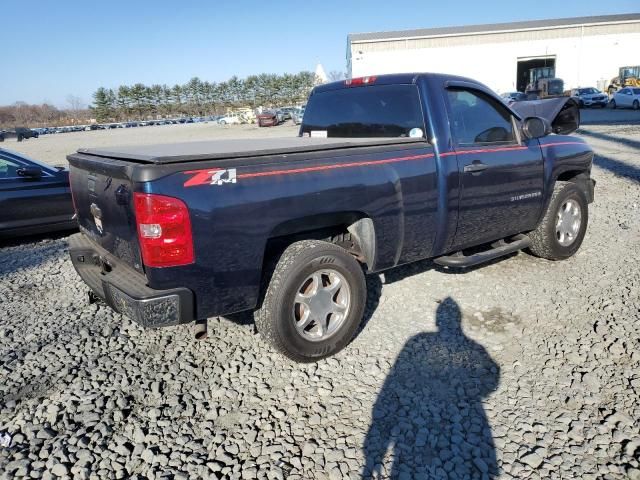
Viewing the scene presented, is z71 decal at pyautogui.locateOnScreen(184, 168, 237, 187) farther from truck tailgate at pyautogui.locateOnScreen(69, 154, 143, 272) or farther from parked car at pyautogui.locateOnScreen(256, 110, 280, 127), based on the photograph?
parked car at pyautogui.locateOnScreen(256, 110, 280, 127)

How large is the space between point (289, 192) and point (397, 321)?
5.49ft

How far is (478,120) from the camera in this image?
4242 mm

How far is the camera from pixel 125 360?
3.57 meters

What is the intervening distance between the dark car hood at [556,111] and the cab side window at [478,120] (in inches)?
161

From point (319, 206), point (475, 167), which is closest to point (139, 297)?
point (319, 206)

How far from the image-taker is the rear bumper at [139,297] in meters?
2.71

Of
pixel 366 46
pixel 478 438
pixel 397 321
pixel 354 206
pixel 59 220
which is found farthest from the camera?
pixel 366 46

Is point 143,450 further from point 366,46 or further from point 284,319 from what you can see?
point 366,46

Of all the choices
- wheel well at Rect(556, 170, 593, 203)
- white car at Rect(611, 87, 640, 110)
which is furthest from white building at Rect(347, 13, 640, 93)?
wheel well at Rect(556, 170, 593, 203)

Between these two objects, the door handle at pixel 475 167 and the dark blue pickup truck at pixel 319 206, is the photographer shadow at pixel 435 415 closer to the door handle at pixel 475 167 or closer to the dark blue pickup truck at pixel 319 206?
the dark blue pickup truck at pixel 319 206

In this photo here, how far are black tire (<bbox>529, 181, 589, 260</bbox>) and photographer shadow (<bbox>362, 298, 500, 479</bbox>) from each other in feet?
6.02

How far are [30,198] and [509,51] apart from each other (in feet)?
171

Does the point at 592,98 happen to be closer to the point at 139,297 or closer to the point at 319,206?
the point at 319,206

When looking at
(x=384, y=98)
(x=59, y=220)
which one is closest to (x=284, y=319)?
(x=384, y=98)
